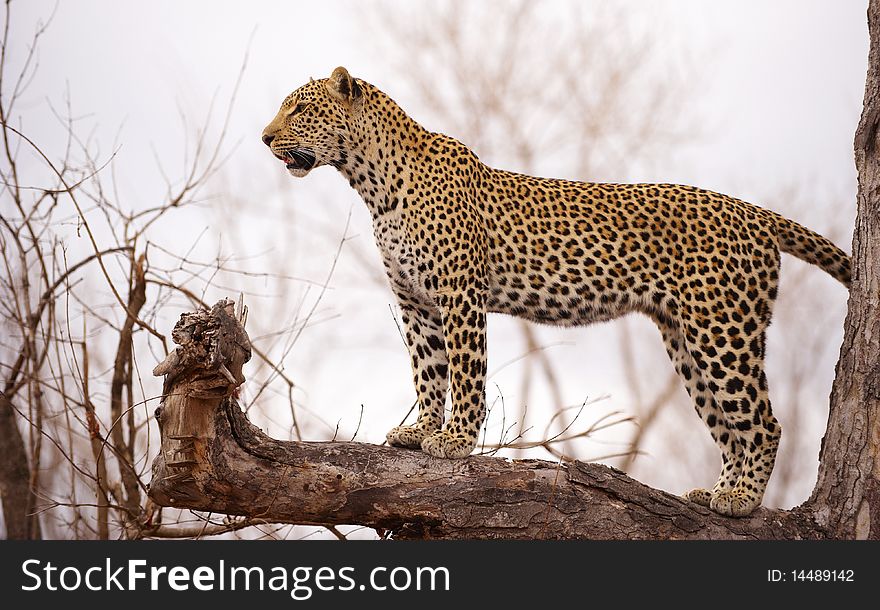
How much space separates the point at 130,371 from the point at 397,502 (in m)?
2.56

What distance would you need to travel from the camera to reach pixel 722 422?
7402 mm

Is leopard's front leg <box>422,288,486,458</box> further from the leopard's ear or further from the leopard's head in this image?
the leopard's ear

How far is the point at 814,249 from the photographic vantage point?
24.0 feet

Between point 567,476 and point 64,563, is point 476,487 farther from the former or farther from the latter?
point 64,563

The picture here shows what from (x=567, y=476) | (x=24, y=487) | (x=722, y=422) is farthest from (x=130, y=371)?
(x=722, y=422)

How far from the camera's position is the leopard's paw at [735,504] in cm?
689

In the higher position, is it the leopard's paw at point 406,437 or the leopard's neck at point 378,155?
the leopard's neck at point 378,155

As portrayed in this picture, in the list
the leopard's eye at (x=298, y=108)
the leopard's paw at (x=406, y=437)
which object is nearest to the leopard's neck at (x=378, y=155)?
the leopard's eye at (x=298, y=108)

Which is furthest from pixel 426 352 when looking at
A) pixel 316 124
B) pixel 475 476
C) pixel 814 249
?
pixel 814 249

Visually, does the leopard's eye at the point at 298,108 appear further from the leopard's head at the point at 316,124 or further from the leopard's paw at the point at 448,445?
the leopard's paw at the point at 448,445

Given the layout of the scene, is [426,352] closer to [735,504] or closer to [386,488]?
[386,488]

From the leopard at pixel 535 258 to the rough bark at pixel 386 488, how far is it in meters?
0.41

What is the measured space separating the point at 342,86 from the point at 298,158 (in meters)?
0.55

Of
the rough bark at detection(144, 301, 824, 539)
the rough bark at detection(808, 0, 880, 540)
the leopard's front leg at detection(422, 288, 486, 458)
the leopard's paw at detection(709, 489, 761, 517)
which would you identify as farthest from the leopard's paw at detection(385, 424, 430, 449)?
the rough bark at detection(808, 0, 880, 540)
